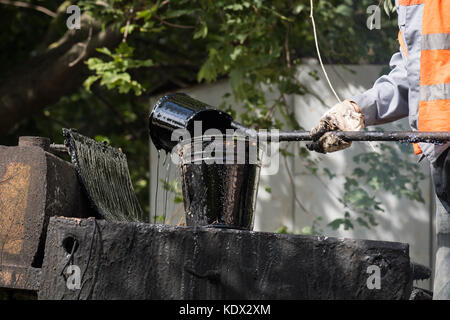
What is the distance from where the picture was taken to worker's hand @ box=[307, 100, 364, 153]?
2252mm

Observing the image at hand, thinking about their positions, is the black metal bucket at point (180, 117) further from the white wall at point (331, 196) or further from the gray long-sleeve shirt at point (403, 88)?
the white wall at point (331, 196)

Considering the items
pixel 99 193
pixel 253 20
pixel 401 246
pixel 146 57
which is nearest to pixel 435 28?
pixel 401 246

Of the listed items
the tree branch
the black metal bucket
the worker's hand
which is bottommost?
the worker's hand

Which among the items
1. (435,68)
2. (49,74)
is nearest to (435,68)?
(435,68)

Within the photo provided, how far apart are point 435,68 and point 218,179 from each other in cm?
79

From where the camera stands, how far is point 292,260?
2006 mm

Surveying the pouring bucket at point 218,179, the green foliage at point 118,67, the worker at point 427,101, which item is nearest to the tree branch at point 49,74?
the green foliage at point 118,67

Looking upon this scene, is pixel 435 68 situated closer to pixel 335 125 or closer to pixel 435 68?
pixel 435 68

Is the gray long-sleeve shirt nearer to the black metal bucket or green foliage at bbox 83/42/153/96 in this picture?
the black metal bucket

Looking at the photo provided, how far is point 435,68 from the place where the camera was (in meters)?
2.31

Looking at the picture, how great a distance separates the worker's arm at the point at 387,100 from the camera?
98.0 inches

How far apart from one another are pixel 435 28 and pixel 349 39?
3.24 metres

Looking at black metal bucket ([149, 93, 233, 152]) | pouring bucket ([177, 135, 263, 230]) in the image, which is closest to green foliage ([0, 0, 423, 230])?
black metal bucket ([149, 93, 233, 152])

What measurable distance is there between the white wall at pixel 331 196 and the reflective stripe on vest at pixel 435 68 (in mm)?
2831
